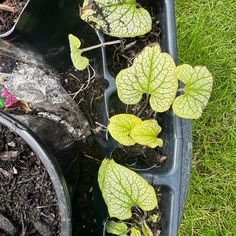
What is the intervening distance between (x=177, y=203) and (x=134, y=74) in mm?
219

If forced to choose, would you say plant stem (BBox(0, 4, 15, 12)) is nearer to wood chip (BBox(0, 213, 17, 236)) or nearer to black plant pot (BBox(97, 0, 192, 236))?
black plant pot (BBox(97, 0, 192, 236))

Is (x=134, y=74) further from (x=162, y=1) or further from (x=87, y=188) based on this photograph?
(x=87, y=188)

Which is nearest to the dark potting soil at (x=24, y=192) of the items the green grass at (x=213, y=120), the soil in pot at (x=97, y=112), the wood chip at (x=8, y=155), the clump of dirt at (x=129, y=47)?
the wood chip at (x=8, y=155)

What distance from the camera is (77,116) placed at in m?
1.00

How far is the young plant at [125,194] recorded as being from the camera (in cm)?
77

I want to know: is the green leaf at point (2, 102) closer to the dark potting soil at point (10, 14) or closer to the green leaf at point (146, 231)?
the dark potting soil at point (10, 14)

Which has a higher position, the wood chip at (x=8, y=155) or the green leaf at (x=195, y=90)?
the green leaf at (x=195, y=90)

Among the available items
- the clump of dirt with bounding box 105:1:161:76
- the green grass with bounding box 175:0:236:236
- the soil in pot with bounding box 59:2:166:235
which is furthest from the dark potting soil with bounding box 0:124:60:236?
the green grass with bounding box 175:0:236:236

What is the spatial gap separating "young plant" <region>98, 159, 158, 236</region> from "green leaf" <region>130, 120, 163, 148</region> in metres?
0.06

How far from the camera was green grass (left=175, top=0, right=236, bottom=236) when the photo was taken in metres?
1.28

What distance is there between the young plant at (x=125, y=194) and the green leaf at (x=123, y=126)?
45mm

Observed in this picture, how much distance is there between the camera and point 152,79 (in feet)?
2.58

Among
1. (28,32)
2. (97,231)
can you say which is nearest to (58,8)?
(28,32)

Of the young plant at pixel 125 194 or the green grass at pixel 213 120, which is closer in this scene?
the young plant at pixel 125 194
